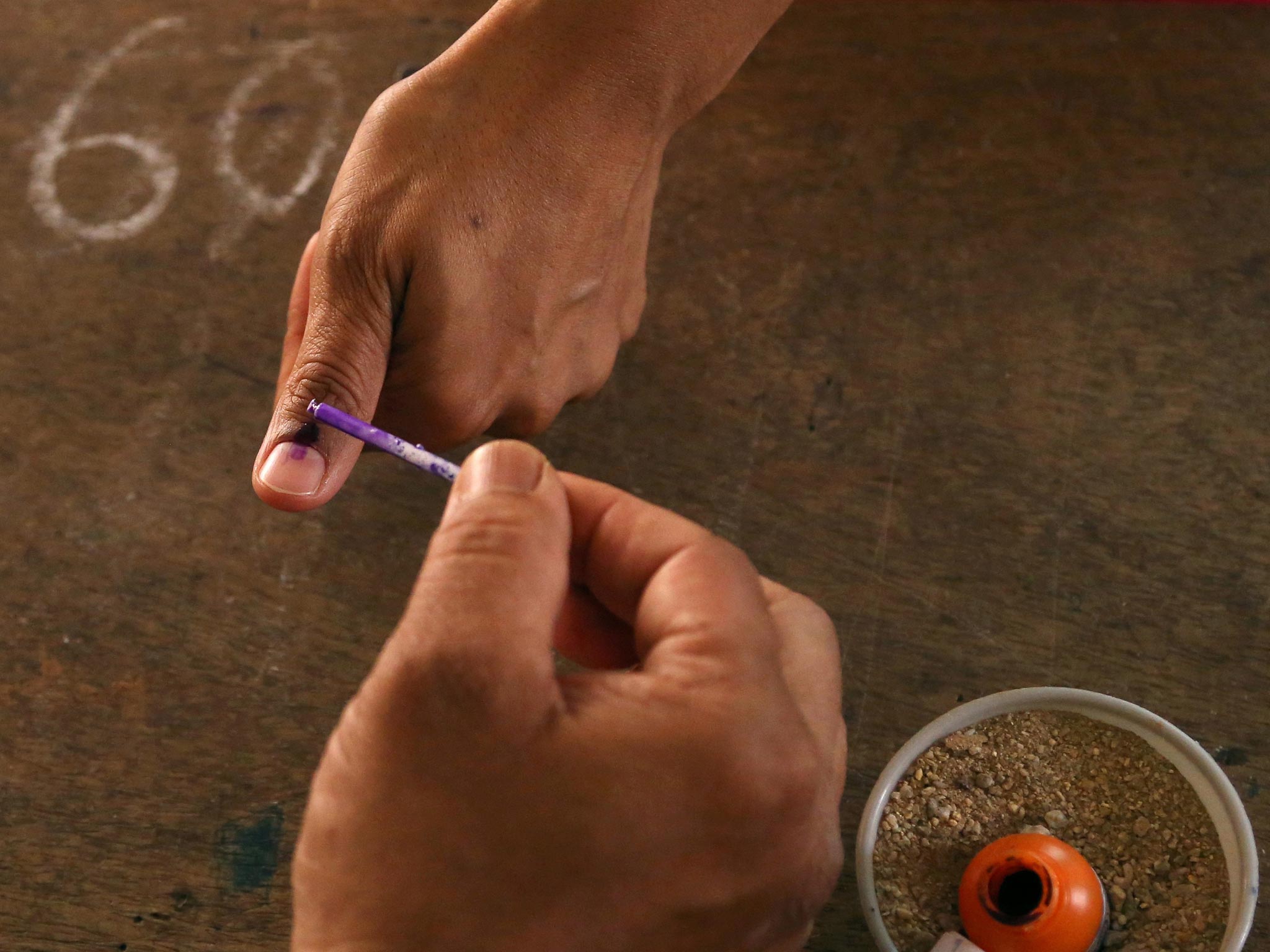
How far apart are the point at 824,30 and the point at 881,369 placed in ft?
1.63

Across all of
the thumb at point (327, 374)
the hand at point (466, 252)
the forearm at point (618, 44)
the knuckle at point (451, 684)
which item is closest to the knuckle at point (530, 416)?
the hand at point (466, 252)

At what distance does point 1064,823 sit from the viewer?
73cm

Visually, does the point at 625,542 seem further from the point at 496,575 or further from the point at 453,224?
the point at 453,224

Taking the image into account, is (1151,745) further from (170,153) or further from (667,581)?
(170,153)

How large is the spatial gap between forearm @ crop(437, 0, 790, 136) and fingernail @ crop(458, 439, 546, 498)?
46 cm

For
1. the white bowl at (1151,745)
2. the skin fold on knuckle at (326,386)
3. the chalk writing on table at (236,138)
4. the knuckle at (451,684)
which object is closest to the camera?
the knuckle at (451,684)

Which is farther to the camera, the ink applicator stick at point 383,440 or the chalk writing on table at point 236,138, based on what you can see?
the chalk writing on table at point 236,138

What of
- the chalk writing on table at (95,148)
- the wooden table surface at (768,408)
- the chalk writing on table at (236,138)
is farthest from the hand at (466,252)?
the chalk writing on table at (95,148)

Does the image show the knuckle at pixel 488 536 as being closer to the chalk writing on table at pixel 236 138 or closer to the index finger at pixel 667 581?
the index finger at pixel 667 581

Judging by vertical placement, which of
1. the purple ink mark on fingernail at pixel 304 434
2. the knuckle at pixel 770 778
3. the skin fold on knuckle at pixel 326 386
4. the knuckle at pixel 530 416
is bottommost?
the knuckle at pixel 530 416

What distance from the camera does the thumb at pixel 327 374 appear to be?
2.70 ft

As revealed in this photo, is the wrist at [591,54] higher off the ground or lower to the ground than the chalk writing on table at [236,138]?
higher

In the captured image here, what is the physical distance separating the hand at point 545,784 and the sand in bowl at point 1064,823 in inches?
8.8

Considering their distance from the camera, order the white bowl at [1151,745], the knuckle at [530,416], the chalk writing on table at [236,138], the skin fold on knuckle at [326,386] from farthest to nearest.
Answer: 1. the chalk writing on table at [236,138]
2. the knuckle at [530,416]
3. the skin fold on knuckle at [326,386]
4. the white bowl at [1151,745]
